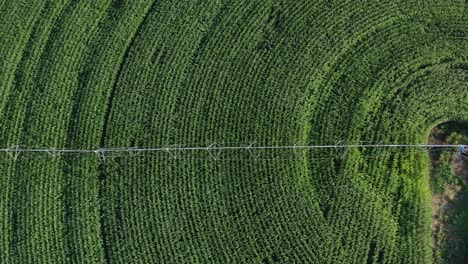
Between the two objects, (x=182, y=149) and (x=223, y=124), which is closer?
(x=182, y=149)

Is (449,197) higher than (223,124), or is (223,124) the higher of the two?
(223,124)

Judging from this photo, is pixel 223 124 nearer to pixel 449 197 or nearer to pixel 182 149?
pixel 182 149

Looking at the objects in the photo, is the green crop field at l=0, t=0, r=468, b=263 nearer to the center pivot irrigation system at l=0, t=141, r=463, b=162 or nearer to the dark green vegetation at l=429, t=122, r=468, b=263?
the center pivot irrigation system at l=0, t=141, r=463, b=162

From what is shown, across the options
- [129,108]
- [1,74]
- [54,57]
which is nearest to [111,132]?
[129,108]

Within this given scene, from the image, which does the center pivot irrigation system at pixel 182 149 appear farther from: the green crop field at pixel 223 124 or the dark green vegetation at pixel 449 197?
the dark green vegetation at pixel 449 197

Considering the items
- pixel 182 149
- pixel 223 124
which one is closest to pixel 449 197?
pixel 223 124
